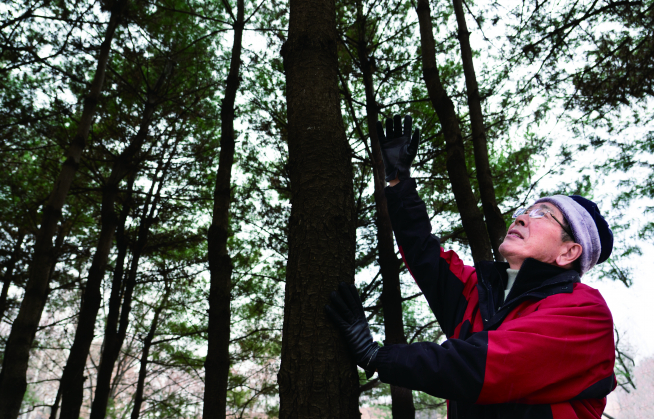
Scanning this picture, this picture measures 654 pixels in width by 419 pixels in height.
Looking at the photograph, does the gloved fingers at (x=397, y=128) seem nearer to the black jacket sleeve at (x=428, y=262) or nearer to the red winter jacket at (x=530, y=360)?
the black jacket sleeve at (x=428, y=262)

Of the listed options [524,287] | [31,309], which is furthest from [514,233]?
[31,309]

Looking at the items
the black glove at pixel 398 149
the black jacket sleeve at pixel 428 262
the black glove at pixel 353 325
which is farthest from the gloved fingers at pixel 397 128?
the black glove at pixel 353 325

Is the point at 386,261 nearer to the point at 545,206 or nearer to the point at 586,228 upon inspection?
the point at 545,206

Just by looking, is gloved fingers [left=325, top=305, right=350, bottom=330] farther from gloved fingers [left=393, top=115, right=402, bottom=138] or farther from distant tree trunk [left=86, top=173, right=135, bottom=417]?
distant tree trunk [left=86, top=173, right=135, bottom=417]

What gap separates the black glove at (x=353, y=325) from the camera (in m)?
1.35

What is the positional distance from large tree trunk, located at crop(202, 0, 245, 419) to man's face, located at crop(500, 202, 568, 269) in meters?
3.23

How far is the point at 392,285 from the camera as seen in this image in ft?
16.9

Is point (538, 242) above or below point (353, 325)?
above

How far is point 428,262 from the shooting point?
174 cm

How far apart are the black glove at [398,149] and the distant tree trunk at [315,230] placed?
0.21 meters

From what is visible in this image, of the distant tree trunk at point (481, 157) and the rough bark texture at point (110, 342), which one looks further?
the rough bark texture at point (110, 342)

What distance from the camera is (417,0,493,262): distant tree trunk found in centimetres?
367

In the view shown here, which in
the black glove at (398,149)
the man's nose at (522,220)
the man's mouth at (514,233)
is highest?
the black glove at (398,149)

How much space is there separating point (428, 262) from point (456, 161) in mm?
2366
